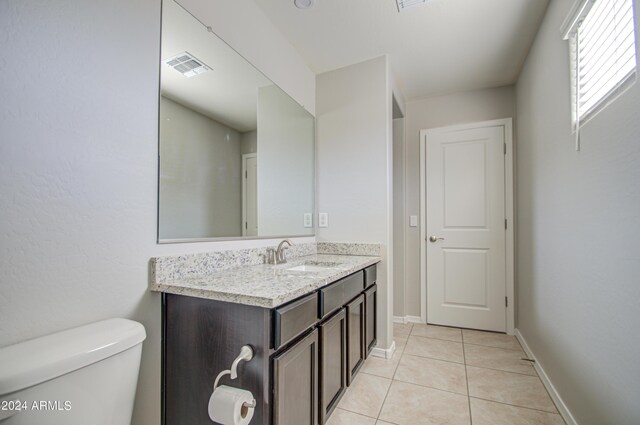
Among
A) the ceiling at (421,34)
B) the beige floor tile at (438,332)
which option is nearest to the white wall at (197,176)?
the ceiling at (421,34)

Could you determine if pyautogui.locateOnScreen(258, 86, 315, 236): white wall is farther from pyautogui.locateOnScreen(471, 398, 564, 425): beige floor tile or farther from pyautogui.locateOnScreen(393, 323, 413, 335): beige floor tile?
pyautogui.locateOnScreen(471, 398, 564, 425): beige floor tile

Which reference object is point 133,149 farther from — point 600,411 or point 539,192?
point 539,192

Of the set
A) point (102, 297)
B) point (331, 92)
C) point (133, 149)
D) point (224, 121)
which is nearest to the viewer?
point (102, 297)

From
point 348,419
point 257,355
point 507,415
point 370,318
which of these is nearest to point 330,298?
point 257,355

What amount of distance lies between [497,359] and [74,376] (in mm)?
2639

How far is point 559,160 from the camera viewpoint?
1634 millimetres

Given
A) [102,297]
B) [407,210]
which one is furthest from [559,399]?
[102,297]

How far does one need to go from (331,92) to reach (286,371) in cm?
225

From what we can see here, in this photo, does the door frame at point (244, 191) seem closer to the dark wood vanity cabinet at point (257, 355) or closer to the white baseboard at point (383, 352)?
the dark wood vanity cabinet at point (257, 355)

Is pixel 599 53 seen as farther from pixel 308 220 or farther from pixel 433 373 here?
pixel 433 373

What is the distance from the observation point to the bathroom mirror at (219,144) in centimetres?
125

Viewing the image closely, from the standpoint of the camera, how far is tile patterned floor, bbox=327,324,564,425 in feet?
5.14

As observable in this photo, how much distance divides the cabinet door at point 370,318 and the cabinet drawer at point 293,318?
2.70 feet

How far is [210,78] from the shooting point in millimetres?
1492
